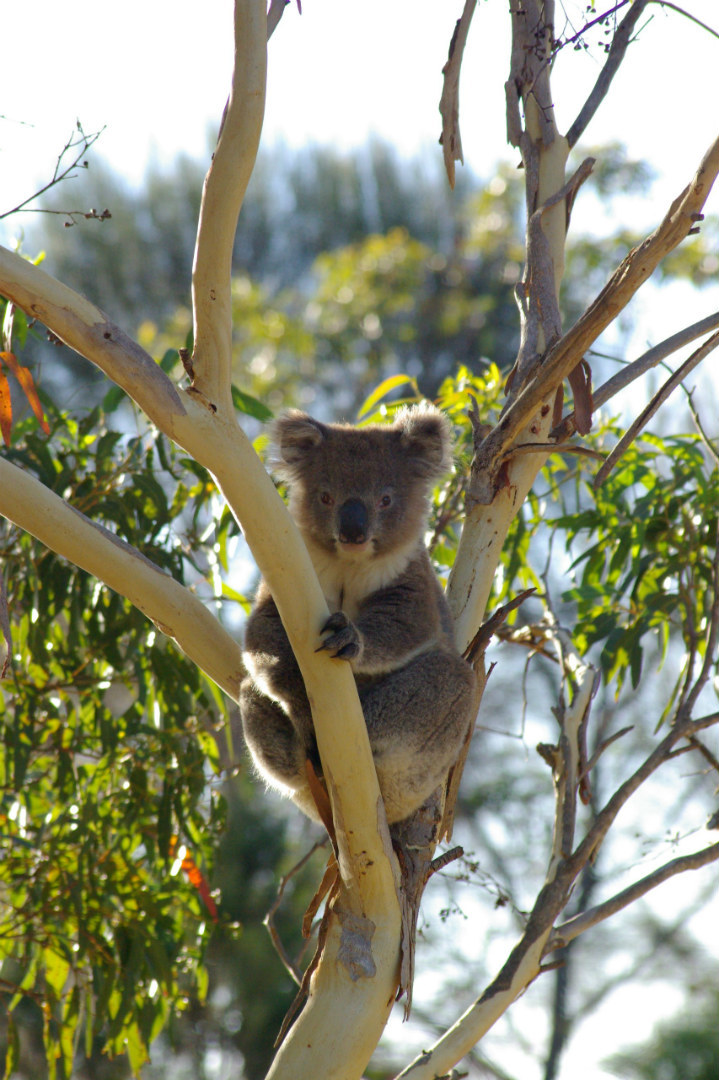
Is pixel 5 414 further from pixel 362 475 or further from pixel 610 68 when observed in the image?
pixel 610 68

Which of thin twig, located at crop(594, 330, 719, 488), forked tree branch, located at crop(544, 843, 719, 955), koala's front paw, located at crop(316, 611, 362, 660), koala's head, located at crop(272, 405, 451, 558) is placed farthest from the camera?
forked tree branch, located at crop(544, 843, 719, 955)

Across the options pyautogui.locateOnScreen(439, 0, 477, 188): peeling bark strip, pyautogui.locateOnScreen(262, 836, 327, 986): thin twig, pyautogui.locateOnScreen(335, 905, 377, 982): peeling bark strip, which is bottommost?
pyautogui.locateOnScreen(335, 905, 377, 982): peeling bark strip


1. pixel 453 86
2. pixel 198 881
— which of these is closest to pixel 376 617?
pixel 198 881

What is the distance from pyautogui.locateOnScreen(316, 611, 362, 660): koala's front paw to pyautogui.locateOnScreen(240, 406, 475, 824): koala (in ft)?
1.17

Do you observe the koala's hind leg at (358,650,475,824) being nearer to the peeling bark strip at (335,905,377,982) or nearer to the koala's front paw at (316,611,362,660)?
the peeling bark strip at (335,905,377,982)

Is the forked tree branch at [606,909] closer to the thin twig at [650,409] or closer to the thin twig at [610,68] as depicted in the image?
the thin twig at [650,409]

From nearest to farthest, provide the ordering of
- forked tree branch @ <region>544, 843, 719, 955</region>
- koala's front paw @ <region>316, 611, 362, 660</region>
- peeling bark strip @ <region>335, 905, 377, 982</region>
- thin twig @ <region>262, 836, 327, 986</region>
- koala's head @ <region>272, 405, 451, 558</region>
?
koala's front paw @ <region>316, 611, 362, 660</region>
peeling bark strip @ <region>335, 905, 377, 982</region>
thin twig @ <region>262, 836, 327, 986</region>
koala's head @ <region>272, 405, 451, 558</region>
forked tree branch @ <region>544, 843, 719, 955</region>

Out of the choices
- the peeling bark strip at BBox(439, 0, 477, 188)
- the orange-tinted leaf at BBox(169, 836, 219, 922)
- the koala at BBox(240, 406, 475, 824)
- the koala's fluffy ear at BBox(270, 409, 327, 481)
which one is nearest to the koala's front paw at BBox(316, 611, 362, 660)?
the koala at BBox(240, 406, 475, 824)

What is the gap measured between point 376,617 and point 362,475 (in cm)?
39

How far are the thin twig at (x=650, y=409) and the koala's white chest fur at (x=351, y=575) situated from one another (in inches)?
20.8

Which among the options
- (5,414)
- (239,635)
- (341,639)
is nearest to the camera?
(341,639)

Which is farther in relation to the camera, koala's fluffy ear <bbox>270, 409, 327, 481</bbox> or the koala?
koala's fluffy ear <bbox>270, 409, 327, 481</bbox>

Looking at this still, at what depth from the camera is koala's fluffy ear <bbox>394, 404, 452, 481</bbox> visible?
2520mm

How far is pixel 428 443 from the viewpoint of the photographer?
252cm
